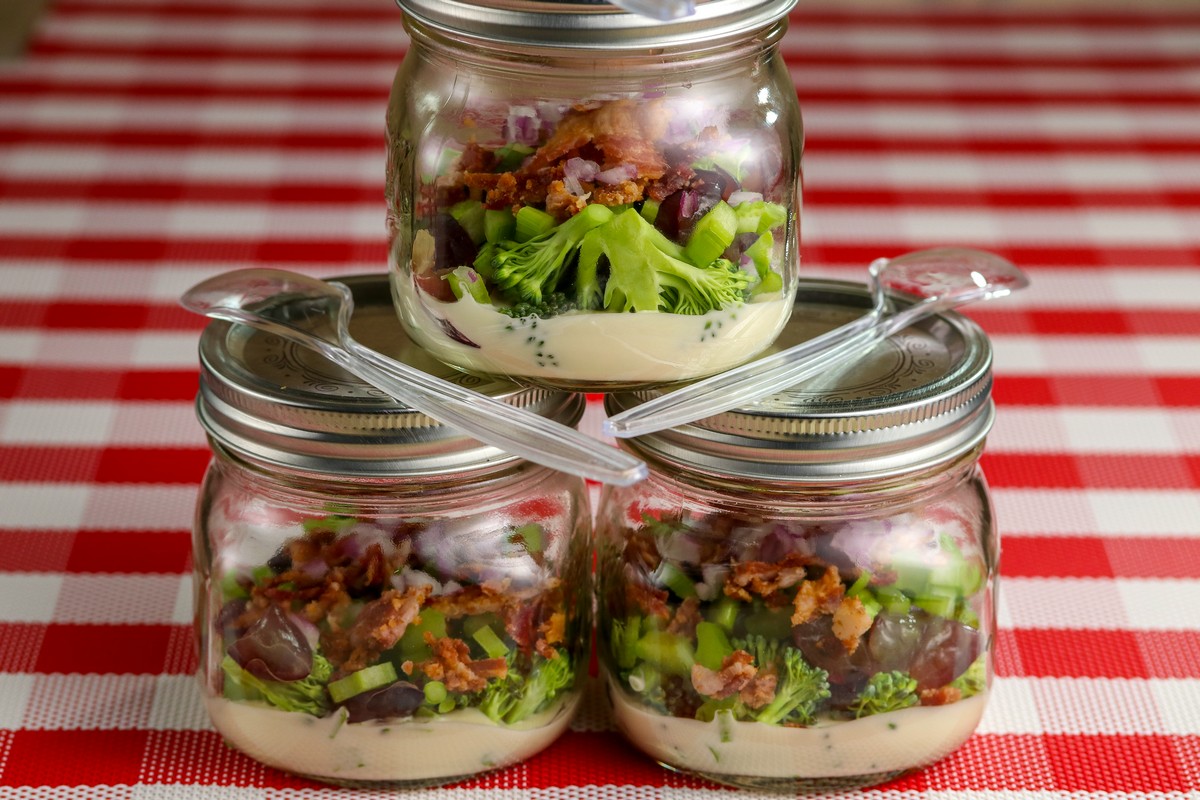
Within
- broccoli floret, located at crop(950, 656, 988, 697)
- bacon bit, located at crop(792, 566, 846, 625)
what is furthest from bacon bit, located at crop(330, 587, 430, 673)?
broccoli floret, located at crop(950, 656, 988, 697)

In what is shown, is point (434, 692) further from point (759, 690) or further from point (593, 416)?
point (593, 416)

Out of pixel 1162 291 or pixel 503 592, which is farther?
pixel 1162 291

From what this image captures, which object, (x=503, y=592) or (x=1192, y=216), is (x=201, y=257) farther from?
(x=1192, y=216)

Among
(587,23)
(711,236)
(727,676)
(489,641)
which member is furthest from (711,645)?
(587,23)

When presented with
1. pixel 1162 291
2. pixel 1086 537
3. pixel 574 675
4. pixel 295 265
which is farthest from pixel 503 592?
pixel 1162 291

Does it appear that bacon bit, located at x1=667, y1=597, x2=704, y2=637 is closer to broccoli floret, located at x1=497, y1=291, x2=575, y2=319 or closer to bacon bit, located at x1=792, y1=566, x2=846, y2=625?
bacon bit, located at x1=792, y1=566, x2=846, y2=625

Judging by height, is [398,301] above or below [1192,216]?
above

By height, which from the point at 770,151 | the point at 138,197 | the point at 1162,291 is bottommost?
the point at 138,197
